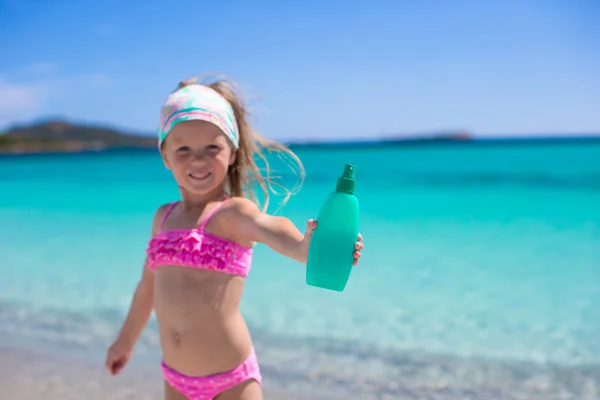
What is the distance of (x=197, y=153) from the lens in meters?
2.11

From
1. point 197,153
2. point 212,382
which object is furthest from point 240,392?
point 197,153

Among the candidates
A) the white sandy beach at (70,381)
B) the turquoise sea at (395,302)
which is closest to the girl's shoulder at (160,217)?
the white sandy beach at (70,381)

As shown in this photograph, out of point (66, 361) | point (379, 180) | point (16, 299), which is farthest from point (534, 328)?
point (379, 180)

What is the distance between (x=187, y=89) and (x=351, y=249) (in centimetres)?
92

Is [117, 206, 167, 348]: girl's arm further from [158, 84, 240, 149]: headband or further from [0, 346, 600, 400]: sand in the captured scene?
[0, 346, 600, 400]: sand

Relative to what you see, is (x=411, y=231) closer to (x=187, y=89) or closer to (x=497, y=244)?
(x=497, y=244)

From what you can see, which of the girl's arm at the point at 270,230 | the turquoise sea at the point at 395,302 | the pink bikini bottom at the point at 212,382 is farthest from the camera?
the turquoise sea at the point at 395,302

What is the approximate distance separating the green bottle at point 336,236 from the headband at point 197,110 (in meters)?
0.64

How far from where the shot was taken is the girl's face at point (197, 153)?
2104 mm

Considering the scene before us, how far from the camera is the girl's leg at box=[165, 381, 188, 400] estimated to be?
2.12 metres

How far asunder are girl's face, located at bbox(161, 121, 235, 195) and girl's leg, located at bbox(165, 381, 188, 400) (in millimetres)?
690

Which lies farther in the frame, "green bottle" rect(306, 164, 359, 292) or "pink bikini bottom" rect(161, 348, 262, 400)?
"pink bikini bottom" rect(161, 348, 262, 400)


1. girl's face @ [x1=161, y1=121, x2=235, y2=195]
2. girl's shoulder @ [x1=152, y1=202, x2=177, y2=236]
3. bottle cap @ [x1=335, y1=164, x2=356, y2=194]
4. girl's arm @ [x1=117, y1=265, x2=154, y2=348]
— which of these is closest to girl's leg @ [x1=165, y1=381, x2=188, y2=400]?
girl's arm @ [x1=117, y1=265, x2=154, y2=348]

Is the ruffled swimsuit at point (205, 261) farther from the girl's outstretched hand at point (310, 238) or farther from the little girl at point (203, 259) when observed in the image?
the girl's outstretched hand at point (310, 238)
